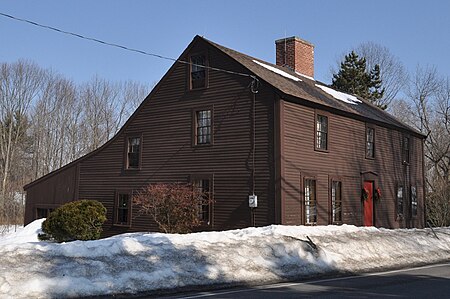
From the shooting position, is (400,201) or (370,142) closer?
(370,142)

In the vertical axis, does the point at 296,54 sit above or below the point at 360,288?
above

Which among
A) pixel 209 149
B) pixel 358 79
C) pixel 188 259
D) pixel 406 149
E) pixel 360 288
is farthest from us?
pixel 358 79

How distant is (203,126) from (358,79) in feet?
97.0

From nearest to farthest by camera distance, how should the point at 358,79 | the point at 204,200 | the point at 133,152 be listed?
the point at 204,200, the point at 133,152, the point at 358,79

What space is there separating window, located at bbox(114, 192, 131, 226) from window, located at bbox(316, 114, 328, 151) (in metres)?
8.62

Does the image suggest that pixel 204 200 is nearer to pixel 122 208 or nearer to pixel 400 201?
pixel 122 208

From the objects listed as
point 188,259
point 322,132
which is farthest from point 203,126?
point 188,259

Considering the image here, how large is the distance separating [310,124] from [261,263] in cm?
868

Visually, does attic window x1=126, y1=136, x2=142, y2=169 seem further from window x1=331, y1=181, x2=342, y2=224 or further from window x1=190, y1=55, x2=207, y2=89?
window x1=331, y1=181, x2=342, y2=224

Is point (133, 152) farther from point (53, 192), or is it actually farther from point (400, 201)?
point (400, 201)

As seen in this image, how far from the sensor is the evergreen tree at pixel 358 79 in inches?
1832

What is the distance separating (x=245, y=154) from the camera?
752 inches

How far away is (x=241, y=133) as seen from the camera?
19328mm

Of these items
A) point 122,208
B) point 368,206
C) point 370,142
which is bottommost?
point 122,208
